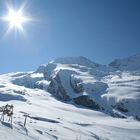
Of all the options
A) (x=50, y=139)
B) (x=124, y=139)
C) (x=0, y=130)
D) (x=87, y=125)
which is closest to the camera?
(x=0, y=130)

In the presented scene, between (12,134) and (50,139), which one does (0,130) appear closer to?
(12,134)

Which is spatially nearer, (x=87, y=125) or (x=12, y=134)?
(x=12, y=134)

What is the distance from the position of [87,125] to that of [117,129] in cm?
1307

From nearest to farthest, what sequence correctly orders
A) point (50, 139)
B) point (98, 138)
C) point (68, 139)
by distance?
point (50, 139)
point (68, 139)
point (98, 138)

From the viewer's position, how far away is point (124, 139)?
121188 millimetres

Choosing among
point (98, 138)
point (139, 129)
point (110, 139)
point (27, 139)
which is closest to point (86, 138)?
point (98, 138)

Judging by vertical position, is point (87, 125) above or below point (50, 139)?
above

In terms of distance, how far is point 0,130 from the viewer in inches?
2372

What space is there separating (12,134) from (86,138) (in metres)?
43.7

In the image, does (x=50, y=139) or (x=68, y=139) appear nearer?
(x=50, y=139)

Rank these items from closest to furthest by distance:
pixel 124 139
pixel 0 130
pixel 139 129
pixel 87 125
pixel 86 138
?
pixel 0 130 < pixel 86 138 < pixel 124 139 < pixel 87 125 < pixel 139 129

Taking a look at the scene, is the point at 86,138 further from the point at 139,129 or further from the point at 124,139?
the point at 139,129

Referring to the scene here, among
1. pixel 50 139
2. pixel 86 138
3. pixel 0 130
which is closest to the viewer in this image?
pixel 0 130

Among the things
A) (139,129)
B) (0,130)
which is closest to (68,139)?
(0,130)
